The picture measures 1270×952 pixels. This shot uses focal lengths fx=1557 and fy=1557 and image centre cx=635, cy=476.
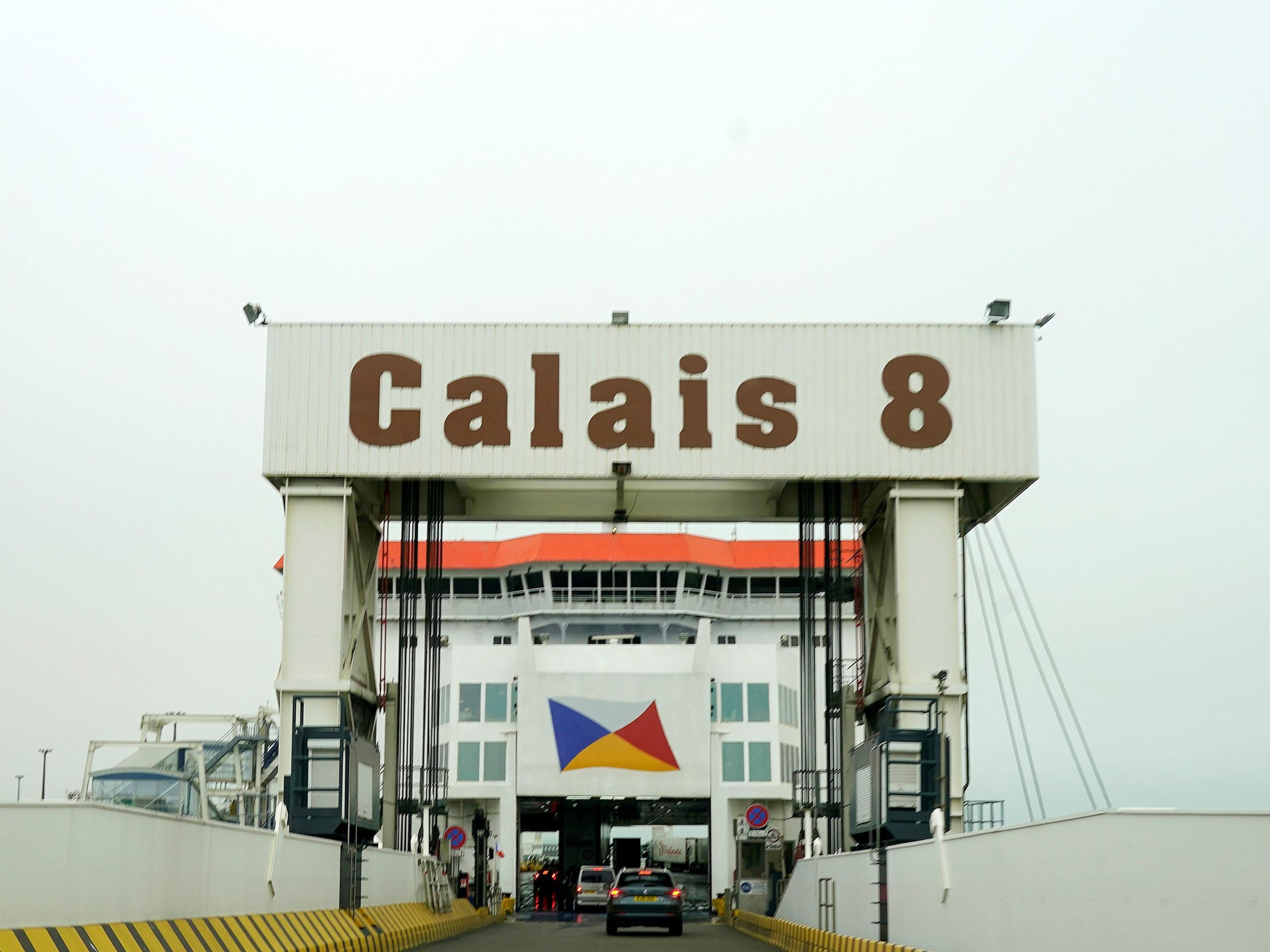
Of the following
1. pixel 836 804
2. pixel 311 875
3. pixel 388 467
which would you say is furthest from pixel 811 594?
pixel 311 875

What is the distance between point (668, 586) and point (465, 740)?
8.10 meters

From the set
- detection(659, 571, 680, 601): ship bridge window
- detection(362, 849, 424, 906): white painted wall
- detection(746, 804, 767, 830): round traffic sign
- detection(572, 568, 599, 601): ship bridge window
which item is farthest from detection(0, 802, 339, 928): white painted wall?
detection(659, 571, 680, 601): ship bridge window

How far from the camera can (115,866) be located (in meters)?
11.9

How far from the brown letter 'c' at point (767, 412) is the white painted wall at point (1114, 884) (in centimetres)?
1355

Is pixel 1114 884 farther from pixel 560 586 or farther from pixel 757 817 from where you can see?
pixel 560 586

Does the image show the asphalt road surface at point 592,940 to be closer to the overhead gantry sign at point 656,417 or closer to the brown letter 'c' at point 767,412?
the overhead gantry sign at point 656,417

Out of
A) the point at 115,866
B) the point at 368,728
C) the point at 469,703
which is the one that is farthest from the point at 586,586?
the point at 115,866

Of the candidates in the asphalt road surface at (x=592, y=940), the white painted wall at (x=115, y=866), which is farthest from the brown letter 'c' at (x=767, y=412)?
the white painted wall at (x=115, y=866)

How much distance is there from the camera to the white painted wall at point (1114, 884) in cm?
889

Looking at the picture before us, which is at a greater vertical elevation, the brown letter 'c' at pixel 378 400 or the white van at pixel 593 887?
the brown letter 'c' at pixel 378 400

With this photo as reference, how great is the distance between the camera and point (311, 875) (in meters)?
19.9

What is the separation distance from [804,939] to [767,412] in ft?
30.6

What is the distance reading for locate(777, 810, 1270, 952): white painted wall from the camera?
889cm

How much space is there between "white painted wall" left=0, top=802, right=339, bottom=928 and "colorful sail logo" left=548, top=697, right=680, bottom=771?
26684mm
